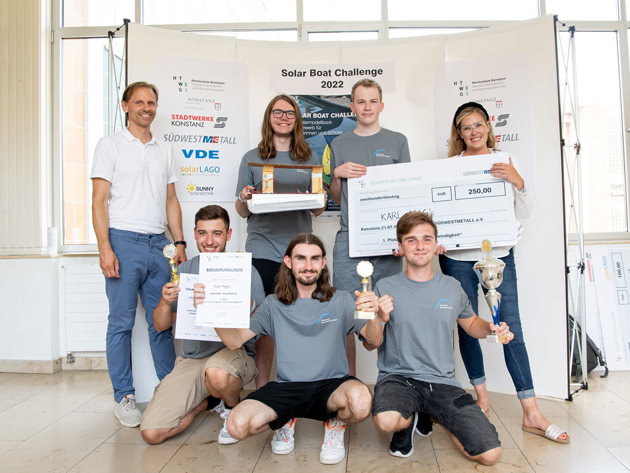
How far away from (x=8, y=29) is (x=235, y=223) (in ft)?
9.59

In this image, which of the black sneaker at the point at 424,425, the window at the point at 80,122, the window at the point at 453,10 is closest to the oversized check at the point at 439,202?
the black sneaker at the point at 424,425

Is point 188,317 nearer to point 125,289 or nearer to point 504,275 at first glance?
point 125,289

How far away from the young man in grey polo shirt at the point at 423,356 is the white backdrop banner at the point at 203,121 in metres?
1.64

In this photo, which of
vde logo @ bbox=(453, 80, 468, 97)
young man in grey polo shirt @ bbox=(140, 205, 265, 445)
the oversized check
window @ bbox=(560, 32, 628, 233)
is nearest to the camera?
young man in grey polo shirt @ bbox=(140, 205, 265, 445)

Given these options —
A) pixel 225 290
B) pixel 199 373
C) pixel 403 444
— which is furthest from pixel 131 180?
pixel 403 444

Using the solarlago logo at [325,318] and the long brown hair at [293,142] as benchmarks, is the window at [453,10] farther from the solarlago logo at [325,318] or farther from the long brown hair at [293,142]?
the solarlago logo at [325,318]

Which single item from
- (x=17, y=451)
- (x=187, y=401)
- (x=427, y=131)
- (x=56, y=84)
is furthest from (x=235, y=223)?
(x=56, y=84)

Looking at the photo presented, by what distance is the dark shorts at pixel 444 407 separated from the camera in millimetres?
2156

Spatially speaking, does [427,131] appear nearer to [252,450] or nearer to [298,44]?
[298,44]

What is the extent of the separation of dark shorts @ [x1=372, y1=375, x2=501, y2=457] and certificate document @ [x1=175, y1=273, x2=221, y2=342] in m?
1.03

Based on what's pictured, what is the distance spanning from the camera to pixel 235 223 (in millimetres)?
3525

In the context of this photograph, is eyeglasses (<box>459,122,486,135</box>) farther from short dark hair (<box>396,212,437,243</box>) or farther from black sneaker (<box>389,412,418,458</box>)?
black sneaker (<box>389,412,418,458</box>)

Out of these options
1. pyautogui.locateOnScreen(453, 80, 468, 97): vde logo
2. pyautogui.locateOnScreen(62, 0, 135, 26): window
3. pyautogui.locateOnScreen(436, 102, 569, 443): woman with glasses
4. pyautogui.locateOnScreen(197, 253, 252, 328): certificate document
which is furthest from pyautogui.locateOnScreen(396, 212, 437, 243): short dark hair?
pyautogui.locateOnScreen(62, 0, 135, 26): window

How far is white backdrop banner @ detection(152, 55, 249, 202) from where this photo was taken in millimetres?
3414
